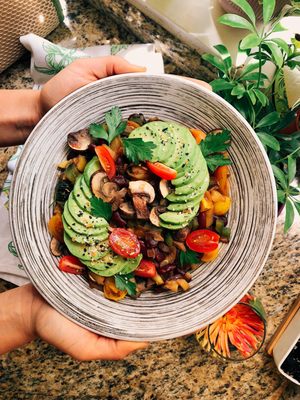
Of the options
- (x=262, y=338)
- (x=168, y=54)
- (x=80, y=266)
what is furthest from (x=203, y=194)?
(x=168, y=54)

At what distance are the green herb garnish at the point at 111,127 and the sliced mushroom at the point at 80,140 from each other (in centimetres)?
3

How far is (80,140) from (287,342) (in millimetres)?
865

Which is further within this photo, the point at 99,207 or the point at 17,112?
the point at 17,112

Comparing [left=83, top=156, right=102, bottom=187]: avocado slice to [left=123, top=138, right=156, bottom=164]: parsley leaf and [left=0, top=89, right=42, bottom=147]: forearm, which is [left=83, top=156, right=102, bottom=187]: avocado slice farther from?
[left=0, top=89, right=42, bottom=147]: forearm

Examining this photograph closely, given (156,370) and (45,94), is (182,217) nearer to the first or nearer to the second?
(45,94)

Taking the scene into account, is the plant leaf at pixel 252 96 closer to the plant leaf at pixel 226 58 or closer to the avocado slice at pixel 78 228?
the plant leaf at pixel 226 58

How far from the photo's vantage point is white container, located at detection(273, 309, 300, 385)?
1.47 m

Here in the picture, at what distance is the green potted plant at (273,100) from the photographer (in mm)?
1169

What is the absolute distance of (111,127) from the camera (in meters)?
1.22

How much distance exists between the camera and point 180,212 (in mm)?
1166

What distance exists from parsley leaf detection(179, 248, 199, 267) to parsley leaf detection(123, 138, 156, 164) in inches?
10.1

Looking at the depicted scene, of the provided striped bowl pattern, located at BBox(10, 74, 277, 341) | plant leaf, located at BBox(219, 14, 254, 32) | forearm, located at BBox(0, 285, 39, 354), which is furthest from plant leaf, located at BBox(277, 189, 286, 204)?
forearm, located at BBox(0, 285, 39, 354)

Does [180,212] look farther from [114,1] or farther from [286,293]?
[114,1]

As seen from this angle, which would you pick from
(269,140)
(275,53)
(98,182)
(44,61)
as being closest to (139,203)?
(98,182)
